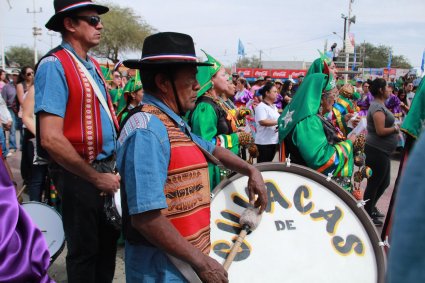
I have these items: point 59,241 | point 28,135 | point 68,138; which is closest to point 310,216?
point 68,138

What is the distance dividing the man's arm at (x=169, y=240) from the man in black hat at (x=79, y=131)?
0.83 m

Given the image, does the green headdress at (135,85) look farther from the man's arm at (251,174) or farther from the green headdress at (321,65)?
the man's arm at (251,174)

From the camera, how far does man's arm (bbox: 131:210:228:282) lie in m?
1.51

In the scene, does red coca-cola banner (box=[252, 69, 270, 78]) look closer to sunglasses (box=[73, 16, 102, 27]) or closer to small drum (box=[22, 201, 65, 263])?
small drum (box=[22, 201, 65, 263])

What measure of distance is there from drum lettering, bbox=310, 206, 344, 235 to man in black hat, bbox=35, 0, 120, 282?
111cm

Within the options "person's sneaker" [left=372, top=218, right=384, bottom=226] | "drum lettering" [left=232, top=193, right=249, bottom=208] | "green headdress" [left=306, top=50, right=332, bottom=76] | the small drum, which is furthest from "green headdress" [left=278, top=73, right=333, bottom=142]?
"person's sneaker" [left=372, top=218, right=384, bottom=226]

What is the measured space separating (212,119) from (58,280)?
1794mm

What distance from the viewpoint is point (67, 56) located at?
234 centimetres

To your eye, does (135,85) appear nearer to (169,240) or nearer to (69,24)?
(69,24)

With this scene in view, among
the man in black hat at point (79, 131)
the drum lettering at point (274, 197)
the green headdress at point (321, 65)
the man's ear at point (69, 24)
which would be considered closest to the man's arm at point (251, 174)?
the drum lettering at point (274, 197)

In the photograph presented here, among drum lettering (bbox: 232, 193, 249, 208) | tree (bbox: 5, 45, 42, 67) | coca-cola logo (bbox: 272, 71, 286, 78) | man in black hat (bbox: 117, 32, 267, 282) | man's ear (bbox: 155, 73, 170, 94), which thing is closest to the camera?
man in black hat (bbox: 117, 32, 267, 282)

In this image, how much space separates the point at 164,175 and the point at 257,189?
0.68 metres

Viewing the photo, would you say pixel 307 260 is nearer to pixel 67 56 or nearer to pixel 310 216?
pixel 310 216

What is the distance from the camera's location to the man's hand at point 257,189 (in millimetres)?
2068
